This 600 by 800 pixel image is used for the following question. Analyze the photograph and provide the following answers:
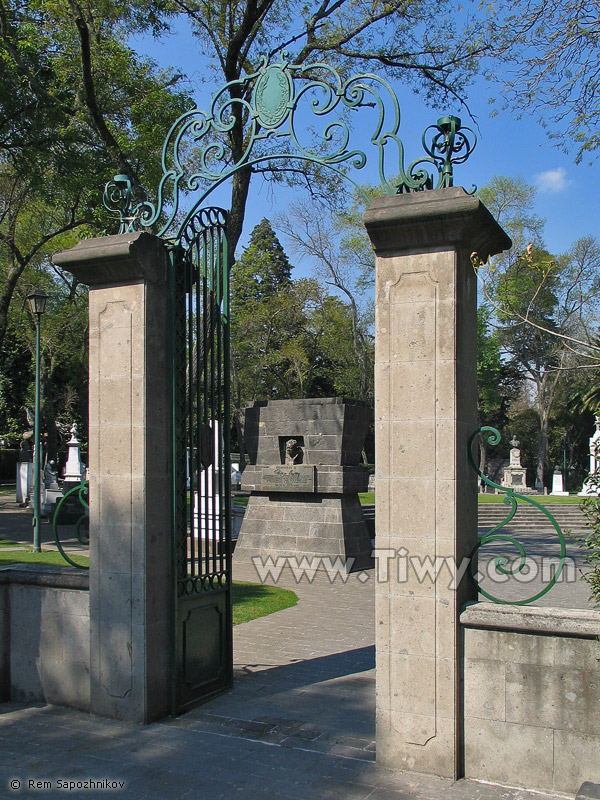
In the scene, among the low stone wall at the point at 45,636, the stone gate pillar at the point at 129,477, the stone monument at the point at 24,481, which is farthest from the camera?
the stone monument at the point at 24,481

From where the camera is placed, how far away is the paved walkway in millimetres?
4324

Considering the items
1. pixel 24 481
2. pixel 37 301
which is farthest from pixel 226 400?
pixel 24 481

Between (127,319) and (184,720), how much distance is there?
3.05 meters

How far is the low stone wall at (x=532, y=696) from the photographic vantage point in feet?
13.7

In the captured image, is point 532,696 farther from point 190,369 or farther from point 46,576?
point 46,576

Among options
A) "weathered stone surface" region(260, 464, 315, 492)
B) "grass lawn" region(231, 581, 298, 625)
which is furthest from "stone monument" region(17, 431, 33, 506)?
"grass lawn" region(231, 581, 298, 625)

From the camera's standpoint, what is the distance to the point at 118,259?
5.62 meters

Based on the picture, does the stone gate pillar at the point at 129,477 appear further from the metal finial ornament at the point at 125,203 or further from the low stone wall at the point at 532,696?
the low stone wall at the point at 532,696

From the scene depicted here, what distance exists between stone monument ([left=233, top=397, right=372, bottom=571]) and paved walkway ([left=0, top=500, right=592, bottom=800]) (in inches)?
299

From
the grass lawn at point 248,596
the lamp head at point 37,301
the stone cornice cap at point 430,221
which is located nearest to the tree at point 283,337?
the lamp head at point 37,301

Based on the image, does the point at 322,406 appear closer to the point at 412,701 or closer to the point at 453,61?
the point at 453,61

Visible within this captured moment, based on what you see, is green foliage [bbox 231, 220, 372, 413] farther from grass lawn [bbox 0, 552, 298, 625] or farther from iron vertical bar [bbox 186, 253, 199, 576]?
→ iron vertical bar [bbox 186, 253, 199, 576]

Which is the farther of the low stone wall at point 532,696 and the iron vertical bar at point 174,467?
the iron vertical bar at point 174,467

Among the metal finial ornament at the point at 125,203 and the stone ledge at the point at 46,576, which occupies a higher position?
the metal finial ornament at the point at 125,203
